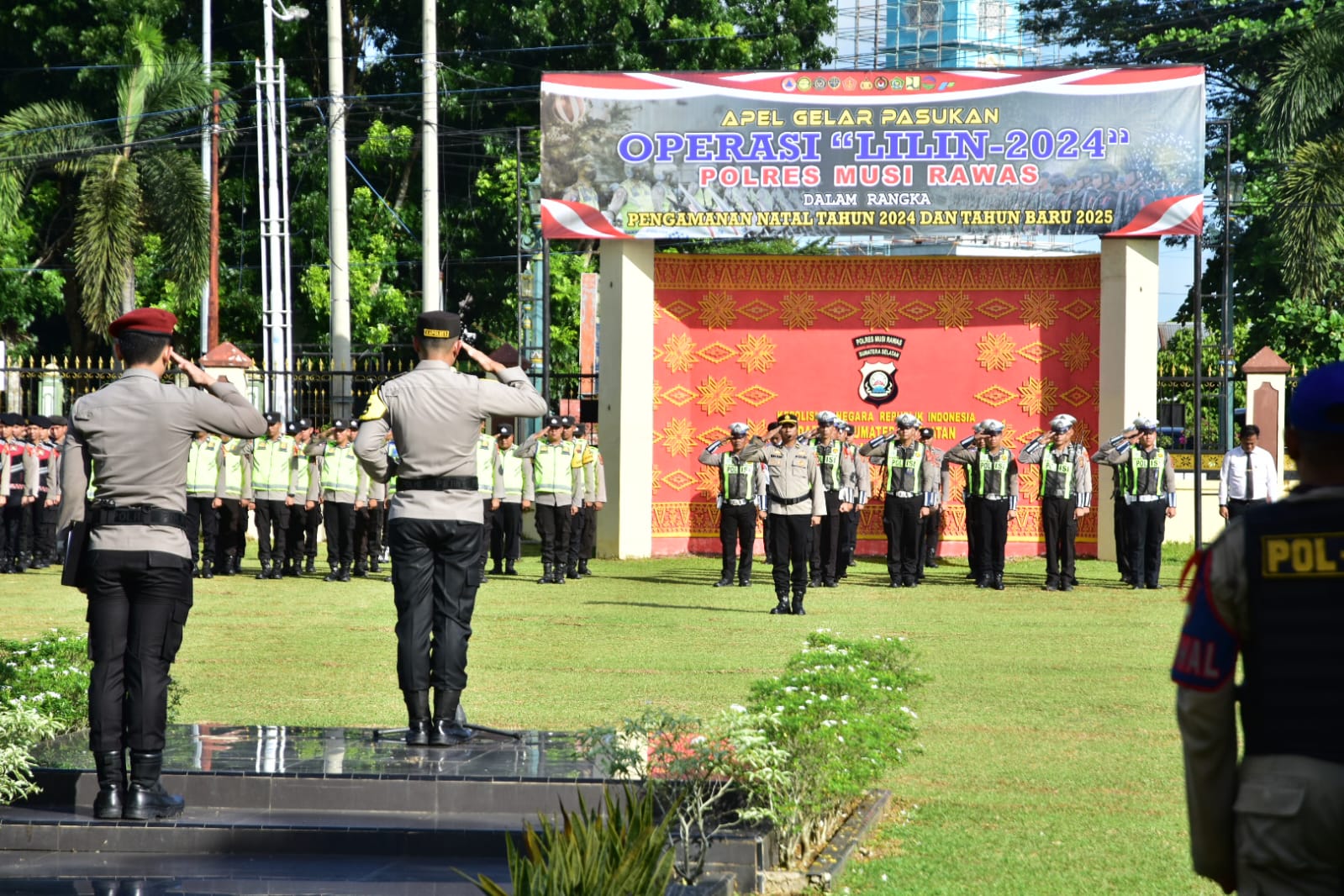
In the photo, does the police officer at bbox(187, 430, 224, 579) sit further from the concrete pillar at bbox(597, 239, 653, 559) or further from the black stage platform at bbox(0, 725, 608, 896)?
the black stage platform at bbox(0, 725, 608, 896)

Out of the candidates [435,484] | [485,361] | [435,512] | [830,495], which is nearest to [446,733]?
[435,512]

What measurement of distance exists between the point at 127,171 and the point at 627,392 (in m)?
11.5

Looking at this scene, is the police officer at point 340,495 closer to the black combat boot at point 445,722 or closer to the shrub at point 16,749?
the black combat boot at point 445,722

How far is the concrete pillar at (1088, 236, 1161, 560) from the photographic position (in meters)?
Answer: 20.8

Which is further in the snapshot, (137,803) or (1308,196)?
(1308,196)

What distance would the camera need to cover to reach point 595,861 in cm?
447

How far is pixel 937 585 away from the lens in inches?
749

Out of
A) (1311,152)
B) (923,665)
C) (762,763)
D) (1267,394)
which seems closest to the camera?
(762,763)

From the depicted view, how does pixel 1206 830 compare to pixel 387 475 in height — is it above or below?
below

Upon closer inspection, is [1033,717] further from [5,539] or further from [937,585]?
[5,539]

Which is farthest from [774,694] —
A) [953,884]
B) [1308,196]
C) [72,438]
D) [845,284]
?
[1308,196]

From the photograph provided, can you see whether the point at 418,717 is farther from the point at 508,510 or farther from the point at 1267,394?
the point at 1267,394

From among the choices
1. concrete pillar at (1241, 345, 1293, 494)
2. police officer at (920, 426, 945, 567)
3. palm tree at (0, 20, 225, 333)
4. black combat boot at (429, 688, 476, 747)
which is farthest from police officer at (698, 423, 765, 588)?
palm tree at (0, 20, 225, 333)

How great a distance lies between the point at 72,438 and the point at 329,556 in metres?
13.0
